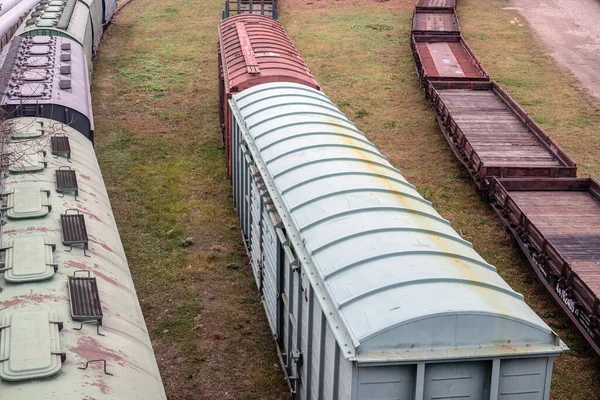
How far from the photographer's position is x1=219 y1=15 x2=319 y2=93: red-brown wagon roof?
17.8 m

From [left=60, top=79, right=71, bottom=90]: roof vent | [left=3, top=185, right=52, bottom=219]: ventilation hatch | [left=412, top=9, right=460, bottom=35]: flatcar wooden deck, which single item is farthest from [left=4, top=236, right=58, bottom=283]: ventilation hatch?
[left=412, top=9, right=460, bottom=35]: flatcar wooden deck

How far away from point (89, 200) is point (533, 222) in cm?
922

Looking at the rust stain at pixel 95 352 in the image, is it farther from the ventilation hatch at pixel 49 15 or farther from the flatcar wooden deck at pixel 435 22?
the flatcar wooden deck at pixel 435 22

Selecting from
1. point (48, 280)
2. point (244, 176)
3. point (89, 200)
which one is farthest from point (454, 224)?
point (48, 280)

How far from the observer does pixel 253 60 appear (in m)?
19.0

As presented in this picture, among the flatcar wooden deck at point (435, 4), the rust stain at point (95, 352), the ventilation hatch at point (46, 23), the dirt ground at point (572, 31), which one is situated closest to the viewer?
the rust stain at point (95, 352)

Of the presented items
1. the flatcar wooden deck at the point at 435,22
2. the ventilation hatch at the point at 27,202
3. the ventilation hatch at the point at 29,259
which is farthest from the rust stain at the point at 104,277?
the flatcar wooden deck at the point at 435,22

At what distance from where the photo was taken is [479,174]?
18375mm

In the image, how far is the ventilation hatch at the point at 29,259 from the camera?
877cm

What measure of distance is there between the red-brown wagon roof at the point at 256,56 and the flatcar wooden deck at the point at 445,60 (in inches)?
234

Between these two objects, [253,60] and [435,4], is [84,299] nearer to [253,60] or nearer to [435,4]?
[253,60]

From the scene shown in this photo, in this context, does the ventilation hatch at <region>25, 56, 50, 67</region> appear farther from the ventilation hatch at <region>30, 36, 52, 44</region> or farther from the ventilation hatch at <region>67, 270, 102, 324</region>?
the ventilation hatch at <region>67, 270, 102, 324</region>

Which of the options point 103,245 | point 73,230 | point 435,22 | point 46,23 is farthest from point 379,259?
point 435,22

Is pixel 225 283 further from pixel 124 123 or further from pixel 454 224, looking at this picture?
pixel 124 123
